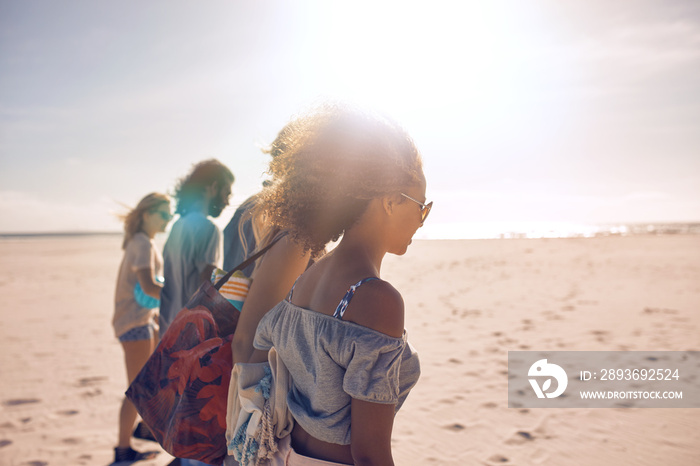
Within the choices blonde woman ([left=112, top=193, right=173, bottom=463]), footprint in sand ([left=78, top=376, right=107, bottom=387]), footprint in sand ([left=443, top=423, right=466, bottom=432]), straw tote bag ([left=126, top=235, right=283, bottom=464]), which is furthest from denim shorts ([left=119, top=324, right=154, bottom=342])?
footprint in sand ([left=443, top=423, right=466, bottom=432])

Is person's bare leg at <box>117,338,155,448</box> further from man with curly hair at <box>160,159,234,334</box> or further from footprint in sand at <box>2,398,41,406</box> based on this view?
footprint in sand at <box>2,398,41,406</box>

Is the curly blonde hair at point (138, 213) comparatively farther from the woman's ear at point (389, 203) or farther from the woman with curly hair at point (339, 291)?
the woman's ear at point (389, 203)

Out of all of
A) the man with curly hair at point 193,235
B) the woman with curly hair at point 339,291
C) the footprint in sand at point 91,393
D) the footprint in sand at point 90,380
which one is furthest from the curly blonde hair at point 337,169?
the footprint in sand at point 90,380

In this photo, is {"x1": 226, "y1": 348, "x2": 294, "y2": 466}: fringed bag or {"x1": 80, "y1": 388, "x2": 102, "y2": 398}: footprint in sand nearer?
{"x1": 226, "y1": 348, "x2": 294, "y2": 466}: fringed bag

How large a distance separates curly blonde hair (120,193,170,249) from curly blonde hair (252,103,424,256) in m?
2.87

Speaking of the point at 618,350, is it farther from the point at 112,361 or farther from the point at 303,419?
the point at 112,361

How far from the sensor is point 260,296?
1591 millimetres

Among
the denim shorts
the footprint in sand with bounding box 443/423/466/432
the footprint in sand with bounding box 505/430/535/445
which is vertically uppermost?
the denim shorts

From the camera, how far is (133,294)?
391 centimetres

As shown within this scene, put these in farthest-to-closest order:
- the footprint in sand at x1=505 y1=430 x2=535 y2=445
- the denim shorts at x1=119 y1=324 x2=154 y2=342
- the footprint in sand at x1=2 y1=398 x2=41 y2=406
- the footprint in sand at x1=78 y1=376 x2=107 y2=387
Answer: the footprint in sand at x1=78 y1=376 x2=107 y2=387, the footprint in sand at x1=2 y1=398 x2=41 y2=406, the footprint in sand at x1=505 y1=430 x2=535 y2=445, the denim shorts at x1=119 y1=324 x2=154 y2=342

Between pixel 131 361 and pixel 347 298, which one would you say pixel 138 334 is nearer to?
pixel 131 361

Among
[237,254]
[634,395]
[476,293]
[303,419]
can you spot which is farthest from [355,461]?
[476,293]

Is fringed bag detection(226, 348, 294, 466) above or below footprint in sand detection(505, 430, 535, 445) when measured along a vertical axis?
above

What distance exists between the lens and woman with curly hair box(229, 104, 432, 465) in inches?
46.9
